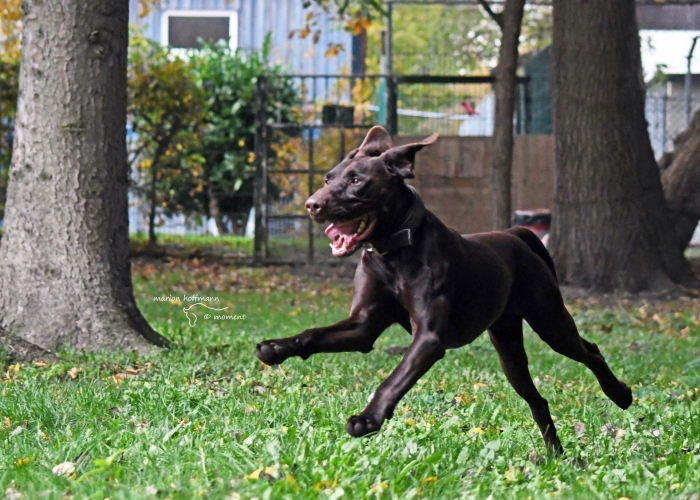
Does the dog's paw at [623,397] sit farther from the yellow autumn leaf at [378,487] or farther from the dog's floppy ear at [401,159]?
the yellow autumn leaf at [378,487]

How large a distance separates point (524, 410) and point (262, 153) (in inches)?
477

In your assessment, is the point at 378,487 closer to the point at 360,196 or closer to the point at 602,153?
the point at 360,196

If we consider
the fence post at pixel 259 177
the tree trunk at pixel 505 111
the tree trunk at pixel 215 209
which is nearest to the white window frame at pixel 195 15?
the tree trunk at pixel 215 209

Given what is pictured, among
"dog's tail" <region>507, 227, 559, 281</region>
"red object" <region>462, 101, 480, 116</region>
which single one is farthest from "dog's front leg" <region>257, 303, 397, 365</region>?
"red object" <region>462, 101, 480, 116</region>

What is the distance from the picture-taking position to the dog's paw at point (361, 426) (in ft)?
12.6

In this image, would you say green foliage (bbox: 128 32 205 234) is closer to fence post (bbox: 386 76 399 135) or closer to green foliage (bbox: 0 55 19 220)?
green foliage (bbox: 0 55 19 220)

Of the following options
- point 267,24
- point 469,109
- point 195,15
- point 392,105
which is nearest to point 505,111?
point 392,105

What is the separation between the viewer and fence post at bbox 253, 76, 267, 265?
1764 centimetres

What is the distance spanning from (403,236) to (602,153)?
981cm

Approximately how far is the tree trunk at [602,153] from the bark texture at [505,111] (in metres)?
0.77

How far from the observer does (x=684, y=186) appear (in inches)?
599

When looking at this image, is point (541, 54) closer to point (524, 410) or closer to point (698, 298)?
point (698, 298)

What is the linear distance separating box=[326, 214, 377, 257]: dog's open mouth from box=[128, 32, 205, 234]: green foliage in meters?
14.2

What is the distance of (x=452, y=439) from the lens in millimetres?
4660
